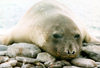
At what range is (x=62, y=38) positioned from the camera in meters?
3.22

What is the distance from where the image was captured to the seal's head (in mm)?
3146

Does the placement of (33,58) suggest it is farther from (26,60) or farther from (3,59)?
(3,59)

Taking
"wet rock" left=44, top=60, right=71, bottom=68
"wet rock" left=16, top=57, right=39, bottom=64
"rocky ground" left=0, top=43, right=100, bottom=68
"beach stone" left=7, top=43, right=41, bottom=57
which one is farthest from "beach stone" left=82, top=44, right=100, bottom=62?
"wet rock" left=16, top=57, right=39, bottom=64

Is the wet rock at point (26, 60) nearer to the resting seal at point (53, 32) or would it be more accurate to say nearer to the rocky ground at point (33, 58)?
the rocky ground at point (33, 58)

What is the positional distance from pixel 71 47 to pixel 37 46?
695mm

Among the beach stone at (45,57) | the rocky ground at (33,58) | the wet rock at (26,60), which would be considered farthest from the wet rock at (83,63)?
the wet rock at (26,60)

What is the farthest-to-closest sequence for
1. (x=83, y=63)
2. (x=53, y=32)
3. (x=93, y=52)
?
(x=93, y=52)
(x=53, y=32)
(x=83, y=63)

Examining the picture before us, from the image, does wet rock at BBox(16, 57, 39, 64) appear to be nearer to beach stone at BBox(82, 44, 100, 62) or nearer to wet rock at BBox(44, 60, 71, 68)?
wet rock at BBox(44, 60, 71, 68)

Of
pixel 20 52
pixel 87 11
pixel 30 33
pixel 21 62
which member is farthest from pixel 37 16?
pixel 87 11

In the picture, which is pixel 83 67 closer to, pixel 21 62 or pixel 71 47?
pixel 71 47

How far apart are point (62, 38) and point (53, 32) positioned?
16 cm

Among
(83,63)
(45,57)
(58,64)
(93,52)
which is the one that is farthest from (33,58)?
(93,52)

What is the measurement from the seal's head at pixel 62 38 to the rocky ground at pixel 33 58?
0.10 metres

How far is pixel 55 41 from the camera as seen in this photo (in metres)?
3.25
